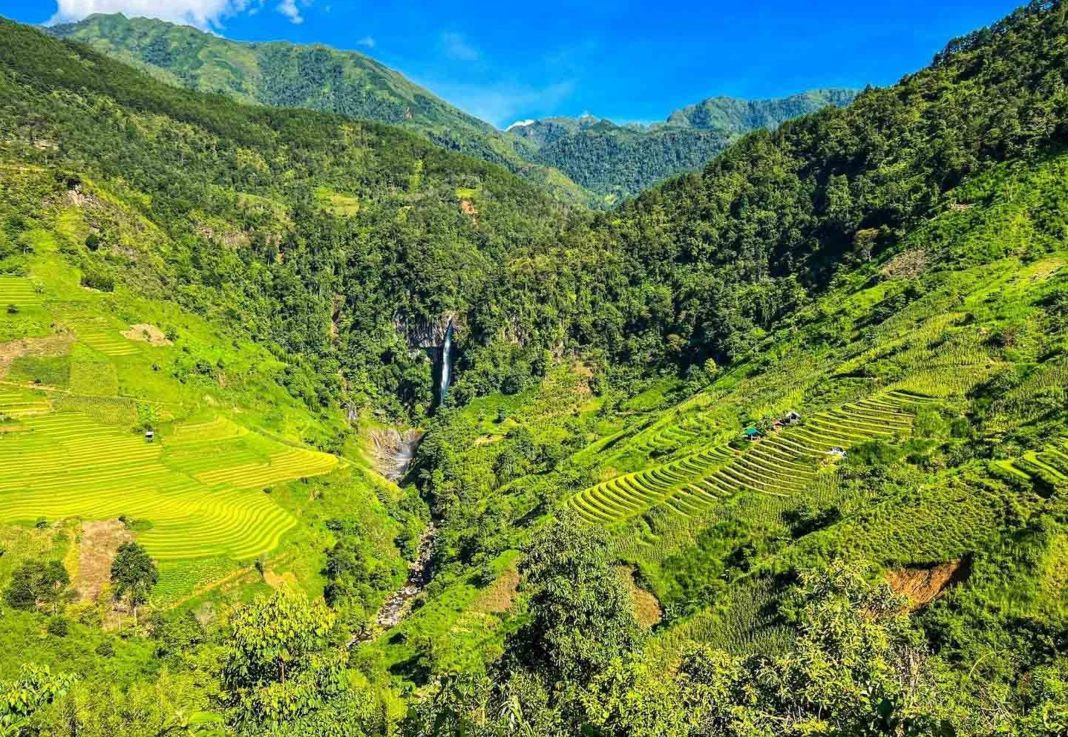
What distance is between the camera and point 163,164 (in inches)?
5502

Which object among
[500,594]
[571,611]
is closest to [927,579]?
[571,611]

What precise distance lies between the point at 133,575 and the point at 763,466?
5289 cm

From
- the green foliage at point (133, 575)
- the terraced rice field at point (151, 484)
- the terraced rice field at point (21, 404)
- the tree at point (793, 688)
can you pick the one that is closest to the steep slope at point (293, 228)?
the terraced rice field at point (21, 404)

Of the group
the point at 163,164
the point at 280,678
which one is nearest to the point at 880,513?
the point at 280,678

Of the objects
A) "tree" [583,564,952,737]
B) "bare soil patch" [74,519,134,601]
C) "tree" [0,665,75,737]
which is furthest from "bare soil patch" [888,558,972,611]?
"bare soil patch" [74,519,134,601]

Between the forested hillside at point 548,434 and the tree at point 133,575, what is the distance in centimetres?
31

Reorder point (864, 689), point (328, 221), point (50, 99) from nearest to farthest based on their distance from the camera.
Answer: point (864, 689) → point (50, 99) → point (328, 221)

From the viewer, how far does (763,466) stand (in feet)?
165

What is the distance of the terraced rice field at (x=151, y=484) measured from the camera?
52.4m

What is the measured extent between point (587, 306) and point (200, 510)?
8683 centimetres

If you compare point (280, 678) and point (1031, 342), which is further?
point (1031, 342)

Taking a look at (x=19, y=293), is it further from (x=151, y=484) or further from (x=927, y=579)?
(x=927, y=579)

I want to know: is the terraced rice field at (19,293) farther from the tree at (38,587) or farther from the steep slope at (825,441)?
the steep slope at (825,441)

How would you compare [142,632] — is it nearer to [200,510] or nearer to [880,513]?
[200,510]
